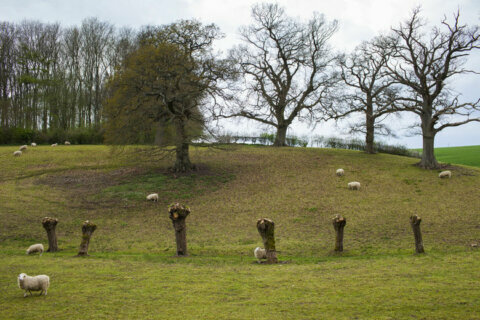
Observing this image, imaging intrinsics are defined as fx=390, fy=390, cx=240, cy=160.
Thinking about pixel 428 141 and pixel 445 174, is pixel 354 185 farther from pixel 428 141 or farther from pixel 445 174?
pixel 428 141

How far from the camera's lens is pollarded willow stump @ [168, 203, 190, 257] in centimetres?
1537

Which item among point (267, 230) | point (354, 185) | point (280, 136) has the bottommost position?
point (267, 230)

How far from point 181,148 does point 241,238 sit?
15179mm

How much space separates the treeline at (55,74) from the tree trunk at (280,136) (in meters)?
23.3

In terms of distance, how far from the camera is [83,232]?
50.8ft

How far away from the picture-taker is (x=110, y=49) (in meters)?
58.1

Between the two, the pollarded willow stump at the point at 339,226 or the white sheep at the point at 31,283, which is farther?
the pollarded willow stump at the point at 339,226

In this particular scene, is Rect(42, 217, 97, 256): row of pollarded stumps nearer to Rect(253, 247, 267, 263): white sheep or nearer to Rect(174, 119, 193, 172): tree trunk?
Rect(253, 247, 267, 263): white sheep

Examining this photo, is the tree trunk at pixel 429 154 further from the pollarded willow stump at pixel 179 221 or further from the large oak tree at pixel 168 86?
the pollarded willow stump at pixel 179 221

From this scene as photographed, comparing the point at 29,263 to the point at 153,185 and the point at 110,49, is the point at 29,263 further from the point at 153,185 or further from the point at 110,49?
the point at 110,49

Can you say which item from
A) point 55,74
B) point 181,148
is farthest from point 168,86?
point 55,74

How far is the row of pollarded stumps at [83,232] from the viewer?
15343 mm

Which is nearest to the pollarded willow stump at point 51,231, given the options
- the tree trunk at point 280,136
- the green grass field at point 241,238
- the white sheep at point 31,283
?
the green grass field at point 241,238

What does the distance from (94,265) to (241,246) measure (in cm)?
665
